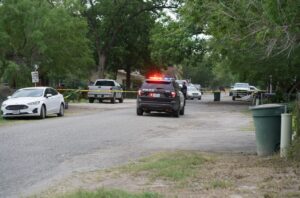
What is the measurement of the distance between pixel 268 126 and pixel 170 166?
9.35 feet

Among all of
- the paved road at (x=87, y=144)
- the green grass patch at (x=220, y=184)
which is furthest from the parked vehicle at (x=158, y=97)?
the green grass patch at (x=220, y=184)

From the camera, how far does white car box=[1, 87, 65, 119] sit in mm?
24219

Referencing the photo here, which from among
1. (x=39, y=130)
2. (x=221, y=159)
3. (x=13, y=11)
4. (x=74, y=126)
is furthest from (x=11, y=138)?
(x=13, y=11)

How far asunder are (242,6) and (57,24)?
79.7 ft

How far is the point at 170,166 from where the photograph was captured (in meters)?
10.6

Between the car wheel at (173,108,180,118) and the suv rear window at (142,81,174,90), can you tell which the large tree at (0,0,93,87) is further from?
the car wheel at (173,108,180,118)

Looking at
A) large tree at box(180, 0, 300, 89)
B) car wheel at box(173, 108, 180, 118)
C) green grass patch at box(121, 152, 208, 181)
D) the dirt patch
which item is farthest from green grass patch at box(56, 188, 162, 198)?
car wheel at box(173, 108, 180, 118)

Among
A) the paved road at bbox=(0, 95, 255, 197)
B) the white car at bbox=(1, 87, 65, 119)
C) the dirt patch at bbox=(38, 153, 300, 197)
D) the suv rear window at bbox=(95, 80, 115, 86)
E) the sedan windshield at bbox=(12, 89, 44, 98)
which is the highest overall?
the suv rear window at bbox=(95, 80, 115, 86)

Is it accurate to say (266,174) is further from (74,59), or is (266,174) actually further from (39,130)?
(74,59)

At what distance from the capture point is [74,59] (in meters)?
37.8

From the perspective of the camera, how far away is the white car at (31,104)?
953 inches

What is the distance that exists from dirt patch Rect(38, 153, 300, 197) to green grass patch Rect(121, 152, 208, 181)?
0.17 metres

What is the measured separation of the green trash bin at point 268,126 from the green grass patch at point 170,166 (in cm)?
145

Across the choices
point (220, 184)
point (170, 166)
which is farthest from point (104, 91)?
point (220, 184)
